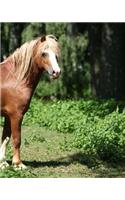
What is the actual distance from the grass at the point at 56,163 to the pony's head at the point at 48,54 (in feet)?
4.53

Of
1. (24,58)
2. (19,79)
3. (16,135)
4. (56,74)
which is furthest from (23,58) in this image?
(16,135)

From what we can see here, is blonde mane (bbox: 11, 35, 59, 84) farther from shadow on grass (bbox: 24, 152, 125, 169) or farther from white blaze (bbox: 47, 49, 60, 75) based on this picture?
shadow on grass (bbox: 24, 152, 125, 169)

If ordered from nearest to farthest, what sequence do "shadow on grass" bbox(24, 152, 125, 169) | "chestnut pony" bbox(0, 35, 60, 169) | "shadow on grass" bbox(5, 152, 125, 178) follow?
"chestnut pony" bbox(0, 35, 60, 169) → "shadow on grass" bbox(5, 152, 125, 178) → "shadow on grass" bbox(24, 152, 125, 169)

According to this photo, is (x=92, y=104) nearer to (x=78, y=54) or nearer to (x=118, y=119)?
(x=118, y=119)

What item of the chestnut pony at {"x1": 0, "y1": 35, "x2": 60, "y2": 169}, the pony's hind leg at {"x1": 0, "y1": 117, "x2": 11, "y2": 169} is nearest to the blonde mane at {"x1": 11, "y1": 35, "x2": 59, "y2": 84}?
the chestnut pony at {"x1": 0, "y1": 35, "x2": 60, "y2": 169}

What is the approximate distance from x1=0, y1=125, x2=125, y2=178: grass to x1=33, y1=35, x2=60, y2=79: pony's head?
138cm

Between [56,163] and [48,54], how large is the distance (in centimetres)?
203

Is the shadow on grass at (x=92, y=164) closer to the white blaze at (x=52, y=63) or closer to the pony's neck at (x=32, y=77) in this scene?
the pony's neck at (x=32, y=77)

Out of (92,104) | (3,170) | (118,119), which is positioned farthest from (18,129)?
(92,104)

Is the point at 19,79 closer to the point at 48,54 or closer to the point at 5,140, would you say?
the point at 48,54

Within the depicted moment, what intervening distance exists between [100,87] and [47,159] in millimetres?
8753

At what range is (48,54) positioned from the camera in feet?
24.0

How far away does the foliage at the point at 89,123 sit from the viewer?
9.01 m

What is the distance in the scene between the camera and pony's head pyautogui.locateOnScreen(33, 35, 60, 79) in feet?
23.8
